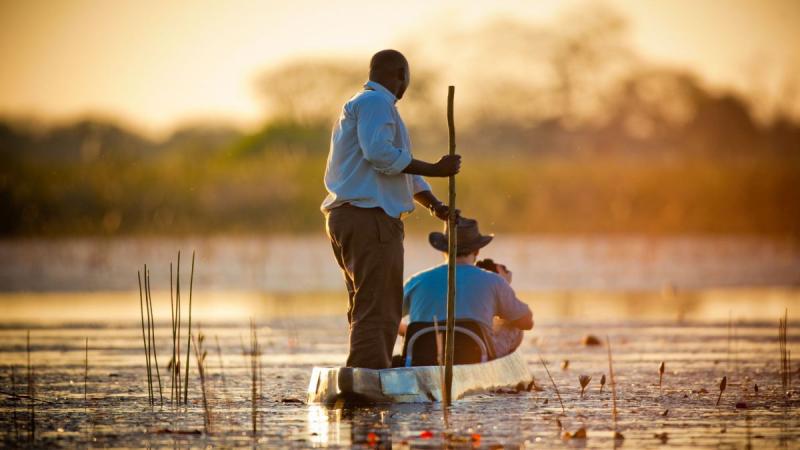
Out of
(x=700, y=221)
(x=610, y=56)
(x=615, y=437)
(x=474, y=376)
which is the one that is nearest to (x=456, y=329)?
(x=474, y=376)

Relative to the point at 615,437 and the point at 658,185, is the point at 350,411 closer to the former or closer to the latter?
the point at 615,437

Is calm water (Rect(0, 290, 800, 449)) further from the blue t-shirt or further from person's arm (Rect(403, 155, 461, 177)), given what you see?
person's arm (Rect(403, 155, 461, 177))

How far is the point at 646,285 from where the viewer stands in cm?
2431

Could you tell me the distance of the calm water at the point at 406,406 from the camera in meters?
8.45

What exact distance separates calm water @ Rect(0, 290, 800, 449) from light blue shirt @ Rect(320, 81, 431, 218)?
1336 mm

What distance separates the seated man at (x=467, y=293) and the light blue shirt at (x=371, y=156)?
62cm

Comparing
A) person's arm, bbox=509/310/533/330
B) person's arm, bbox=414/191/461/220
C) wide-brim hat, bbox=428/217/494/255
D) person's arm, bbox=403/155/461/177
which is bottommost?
person's arm, bbox=509/310/533/330

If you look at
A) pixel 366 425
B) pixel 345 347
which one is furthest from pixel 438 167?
pixel 345 347

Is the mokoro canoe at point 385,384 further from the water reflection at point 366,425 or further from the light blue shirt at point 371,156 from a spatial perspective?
the light blue shirt at point 371,156

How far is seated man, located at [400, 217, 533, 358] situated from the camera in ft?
34.1

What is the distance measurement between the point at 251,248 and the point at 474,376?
18884mm

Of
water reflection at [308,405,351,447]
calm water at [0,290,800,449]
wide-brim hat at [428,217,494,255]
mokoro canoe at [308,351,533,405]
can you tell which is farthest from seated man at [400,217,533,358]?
water reflection at [308,405,351,447]

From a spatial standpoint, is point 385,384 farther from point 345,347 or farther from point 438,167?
point 345,347

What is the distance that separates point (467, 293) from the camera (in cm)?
1037
